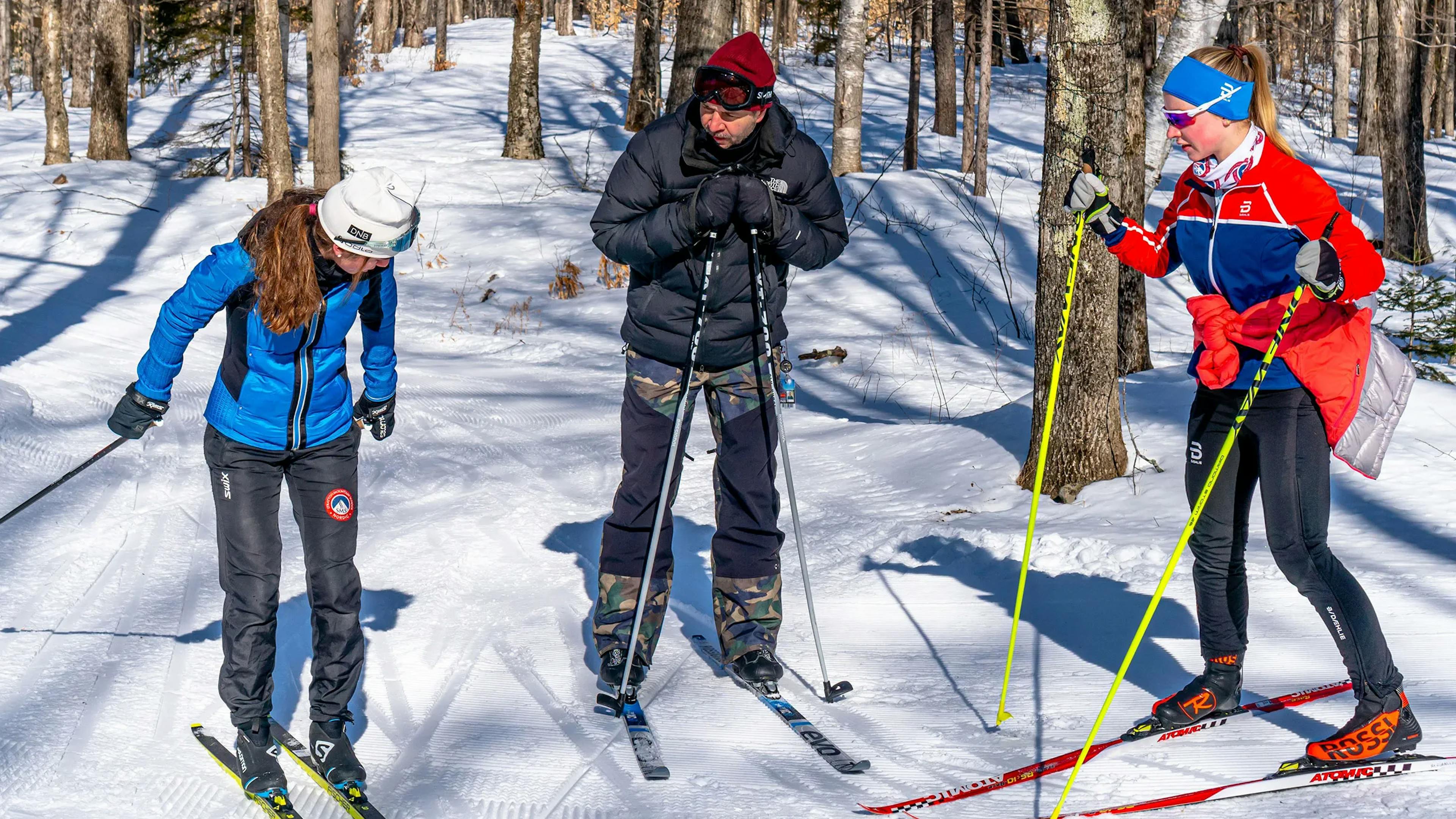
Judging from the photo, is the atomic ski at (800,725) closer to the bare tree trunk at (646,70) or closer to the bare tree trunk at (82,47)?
the bare tree trunk at (646,70)

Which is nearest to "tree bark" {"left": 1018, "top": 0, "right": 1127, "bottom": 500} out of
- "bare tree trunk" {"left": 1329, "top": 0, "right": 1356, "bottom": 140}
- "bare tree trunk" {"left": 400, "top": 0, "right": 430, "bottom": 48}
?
"bare tree trunk" {"left": 1329, "top": 0, "right": 1356, "bottom": 140}

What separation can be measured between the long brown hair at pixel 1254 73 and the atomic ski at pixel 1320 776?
1804 mm

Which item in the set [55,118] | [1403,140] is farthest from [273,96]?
[1403,140]

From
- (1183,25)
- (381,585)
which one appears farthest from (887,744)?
(1183,25)

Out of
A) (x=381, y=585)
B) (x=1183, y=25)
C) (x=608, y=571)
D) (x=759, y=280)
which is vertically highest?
(x=1183, y=25)

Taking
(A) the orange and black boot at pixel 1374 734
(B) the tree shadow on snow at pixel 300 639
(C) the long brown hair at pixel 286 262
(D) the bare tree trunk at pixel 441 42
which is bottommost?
(B) the tree shadow on snow at pixel 300 639

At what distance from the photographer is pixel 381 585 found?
5.77m

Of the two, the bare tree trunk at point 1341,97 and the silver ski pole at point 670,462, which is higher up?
the bare tree trunk at point 1341,97

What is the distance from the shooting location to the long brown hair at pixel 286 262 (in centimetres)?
350

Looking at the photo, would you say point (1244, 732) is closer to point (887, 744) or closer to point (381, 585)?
point (887, 744)

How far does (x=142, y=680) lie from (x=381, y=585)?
1.34m

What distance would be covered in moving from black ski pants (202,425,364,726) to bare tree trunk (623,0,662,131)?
52.4ft

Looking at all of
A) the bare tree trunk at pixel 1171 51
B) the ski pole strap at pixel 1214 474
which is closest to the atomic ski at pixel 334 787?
the ski pole strap at pixel 1214 474

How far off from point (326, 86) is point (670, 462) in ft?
41.4
